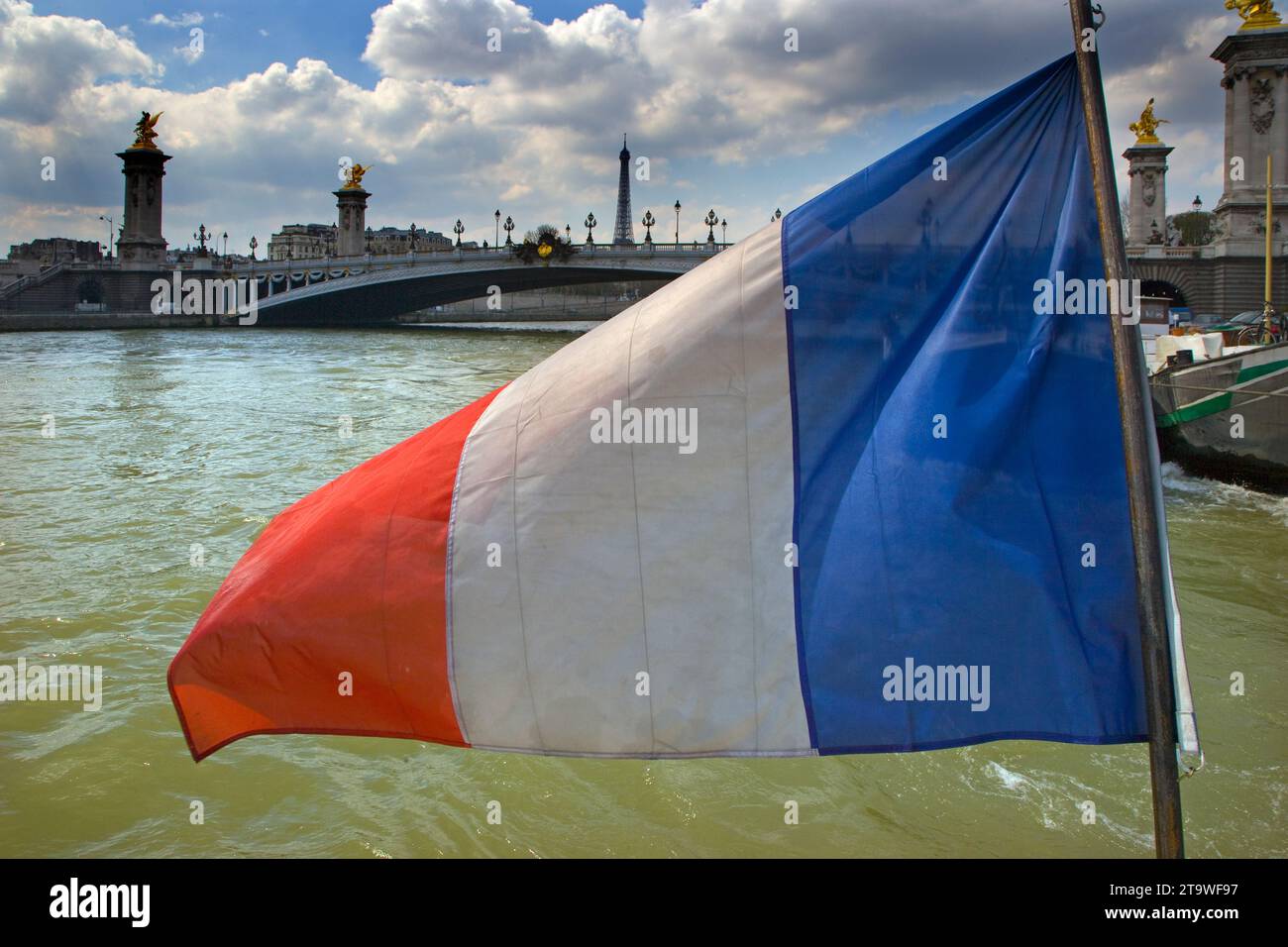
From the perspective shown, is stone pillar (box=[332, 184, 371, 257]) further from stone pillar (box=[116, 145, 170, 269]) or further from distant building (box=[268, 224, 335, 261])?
distant building (box=[268, 224, 335, 261])

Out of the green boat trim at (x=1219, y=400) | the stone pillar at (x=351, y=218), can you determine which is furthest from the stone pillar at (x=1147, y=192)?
the stone pillar at (x=351, y=218)

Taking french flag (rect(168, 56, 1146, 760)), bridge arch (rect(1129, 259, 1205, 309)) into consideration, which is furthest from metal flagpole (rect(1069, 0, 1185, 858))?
bridge arch (rect(1129, 259, 1205, 309))

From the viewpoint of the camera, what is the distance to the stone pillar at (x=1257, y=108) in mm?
34406

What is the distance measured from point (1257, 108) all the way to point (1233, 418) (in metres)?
29.2

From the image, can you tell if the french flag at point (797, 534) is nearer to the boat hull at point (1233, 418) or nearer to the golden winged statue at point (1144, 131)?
the boat hull at point (1233, 418)

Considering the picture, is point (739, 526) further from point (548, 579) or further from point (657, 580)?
point (548, 579)

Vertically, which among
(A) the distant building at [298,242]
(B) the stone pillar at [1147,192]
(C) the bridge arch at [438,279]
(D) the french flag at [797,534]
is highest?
(A) the distant building at [298,242]

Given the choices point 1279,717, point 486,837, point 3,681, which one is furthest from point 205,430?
point 1279,717

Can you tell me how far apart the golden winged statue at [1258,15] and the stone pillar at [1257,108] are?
237mm

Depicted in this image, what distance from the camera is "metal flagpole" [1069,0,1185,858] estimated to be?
72.4 inches

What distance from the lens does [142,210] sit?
2381 inches

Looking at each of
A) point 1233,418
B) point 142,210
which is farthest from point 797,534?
point 142,210
